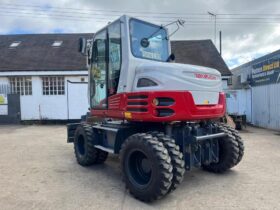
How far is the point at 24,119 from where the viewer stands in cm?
1755

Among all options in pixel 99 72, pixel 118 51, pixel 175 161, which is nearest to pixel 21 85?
pixel 99 72

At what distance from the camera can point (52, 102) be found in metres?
17.5

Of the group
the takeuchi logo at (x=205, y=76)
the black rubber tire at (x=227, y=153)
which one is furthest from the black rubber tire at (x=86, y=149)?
the takeuchi logo at (x=205, y=76)

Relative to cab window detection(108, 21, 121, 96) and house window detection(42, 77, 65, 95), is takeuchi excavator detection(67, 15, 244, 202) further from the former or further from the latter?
house window detection(42, 77, 65, 95)

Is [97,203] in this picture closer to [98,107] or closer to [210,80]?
[98,107]

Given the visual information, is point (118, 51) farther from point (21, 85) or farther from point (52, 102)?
point (21, 85)

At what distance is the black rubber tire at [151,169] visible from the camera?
4.57 m

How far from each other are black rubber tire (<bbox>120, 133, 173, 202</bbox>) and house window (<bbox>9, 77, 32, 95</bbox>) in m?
14.1

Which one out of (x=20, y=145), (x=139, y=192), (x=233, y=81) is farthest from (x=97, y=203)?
(x=233, y=81)

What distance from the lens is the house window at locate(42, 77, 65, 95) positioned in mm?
17531

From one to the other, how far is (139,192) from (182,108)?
1627 mm

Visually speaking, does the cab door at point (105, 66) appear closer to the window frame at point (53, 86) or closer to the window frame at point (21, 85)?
the window frame at point (53, 86)

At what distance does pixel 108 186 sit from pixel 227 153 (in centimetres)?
262

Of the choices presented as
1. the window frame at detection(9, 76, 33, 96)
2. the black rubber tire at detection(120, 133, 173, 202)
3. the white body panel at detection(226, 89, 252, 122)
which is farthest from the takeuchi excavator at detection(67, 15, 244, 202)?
the window frame at detection(9, 76, 33, 96)
